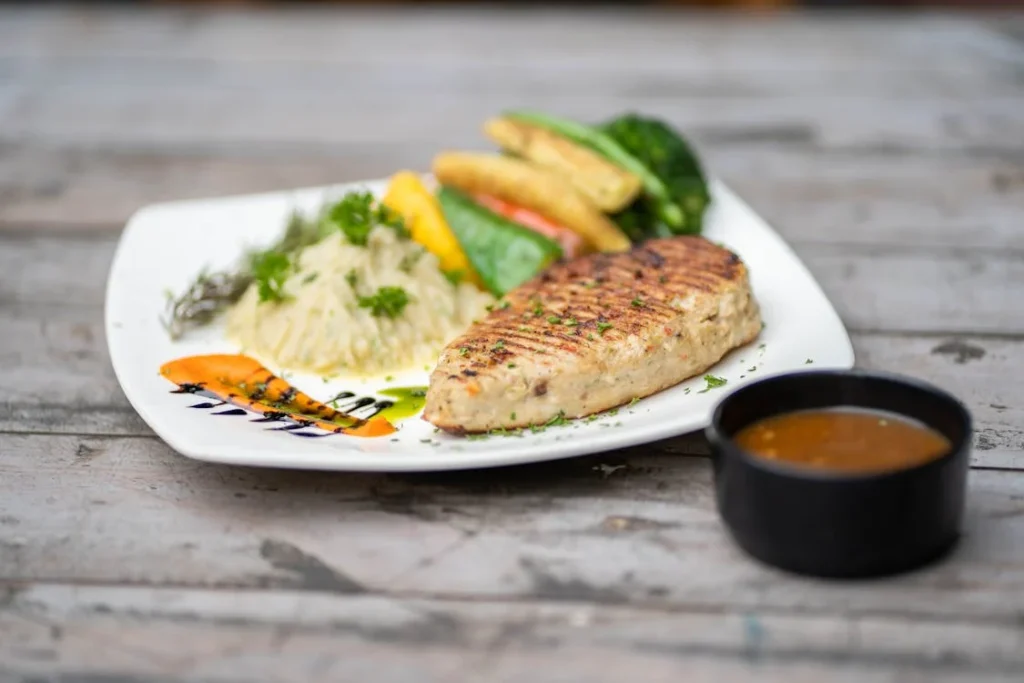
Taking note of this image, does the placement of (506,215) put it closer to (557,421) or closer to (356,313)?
(356,313)

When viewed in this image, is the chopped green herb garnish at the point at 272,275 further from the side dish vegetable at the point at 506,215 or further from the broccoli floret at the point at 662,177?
the broccoli floret at the point at 662,177

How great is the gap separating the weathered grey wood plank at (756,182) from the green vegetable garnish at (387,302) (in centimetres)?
214

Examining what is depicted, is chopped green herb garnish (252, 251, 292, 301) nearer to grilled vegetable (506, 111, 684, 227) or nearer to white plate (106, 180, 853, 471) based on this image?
white plate (106, 180, 853, 471)

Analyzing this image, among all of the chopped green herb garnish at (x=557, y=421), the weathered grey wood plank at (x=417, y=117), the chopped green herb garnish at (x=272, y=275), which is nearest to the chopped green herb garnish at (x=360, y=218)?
the chopped green herb garnish at (x=272, y=275)

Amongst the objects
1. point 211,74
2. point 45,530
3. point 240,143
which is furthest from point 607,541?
point 211,74

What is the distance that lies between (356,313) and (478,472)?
45.2 inches

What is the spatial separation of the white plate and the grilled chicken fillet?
0.08 meters

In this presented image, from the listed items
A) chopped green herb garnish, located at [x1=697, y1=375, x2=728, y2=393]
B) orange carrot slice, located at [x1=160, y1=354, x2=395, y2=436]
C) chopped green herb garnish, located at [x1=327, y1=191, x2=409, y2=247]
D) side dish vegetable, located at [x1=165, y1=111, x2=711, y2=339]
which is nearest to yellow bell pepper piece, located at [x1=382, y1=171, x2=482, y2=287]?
side dish vegetable, located at [x1=165, y1=111, x2=711, y2=339]

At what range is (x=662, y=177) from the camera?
5512 mm

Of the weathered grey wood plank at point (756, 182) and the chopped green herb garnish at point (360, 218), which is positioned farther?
the weathered grey wood plank at point (756, 182)

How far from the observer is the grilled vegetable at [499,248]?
5039mm

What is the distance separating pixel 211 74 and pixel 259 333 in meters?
4.56

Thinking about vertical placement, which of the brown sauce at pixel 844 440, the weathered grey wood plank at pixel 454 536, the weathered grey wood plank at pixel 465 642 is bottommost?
the weathered grey wood plank at pixel 465 642

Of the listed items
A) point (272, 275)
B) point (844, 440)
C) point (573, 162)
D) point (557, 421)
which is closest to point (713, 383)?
point (557, 421)
